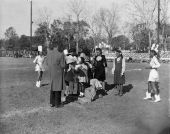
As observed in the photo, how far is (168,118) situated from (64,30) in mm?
61009

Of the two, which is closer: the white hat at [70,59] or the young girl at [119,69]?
the white hat at [70,59]

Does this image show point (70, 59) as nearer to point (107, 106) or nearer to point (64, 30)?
point (107, 106)

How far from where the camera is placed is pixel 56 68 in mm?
9133

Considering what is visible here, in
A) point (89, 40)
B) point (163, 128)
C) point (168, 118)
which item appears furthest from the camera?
point (89, 40)

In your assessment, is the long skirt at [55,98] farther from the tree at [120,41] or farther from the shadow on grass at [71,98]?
the tree at [120,41]

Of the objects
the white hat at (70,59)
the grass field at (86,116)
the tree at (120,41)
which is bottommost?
the grass field at (86,116)

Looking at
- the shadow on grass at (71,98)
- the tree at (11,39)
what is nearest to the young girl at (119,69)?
the shadow on grass at (71,98)

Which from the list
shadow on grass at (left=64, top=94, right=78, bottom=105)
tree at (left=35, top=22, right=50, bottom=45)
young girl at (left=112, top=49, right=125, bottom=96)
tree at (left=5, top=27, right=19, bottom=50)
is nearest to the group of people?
young girl at (left=112, top=49, right=125, bottom=96)

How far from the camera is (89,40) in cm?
7350

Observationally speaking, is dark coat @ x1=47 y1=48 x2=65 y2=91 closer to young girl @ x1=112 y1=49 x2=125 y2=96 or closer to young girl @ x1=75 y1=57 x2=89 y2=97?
young girl @ x1=75 y1=57 x2=89 y2=97

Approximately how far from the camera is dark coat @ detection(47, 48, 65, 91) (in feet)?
29.8

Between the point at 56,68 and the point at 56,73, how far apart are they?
14 cm

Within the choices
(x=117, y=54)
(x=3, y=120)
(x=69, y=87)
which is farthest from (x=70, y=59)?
(x=3, y=120)

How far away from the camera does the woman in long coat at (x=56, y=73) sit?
9.08 meters
